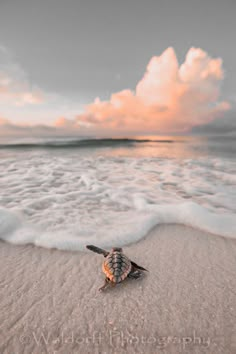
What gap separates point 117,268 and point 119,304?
336mm

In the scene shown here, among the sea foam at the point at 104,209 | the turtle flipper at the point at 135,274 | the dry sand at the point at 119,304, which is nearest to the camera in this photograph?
the dry sand at the point at 119,304

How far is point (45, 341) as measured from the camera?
153 cm

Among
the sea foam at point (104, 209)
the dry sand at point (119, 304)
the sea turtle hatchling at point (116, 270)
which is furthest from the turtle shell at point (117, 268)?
the sea foam at point (104, 209)

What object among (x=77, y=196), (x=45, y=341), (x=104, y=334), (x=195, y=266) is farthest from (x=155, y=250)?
A: (x=77, y=196)

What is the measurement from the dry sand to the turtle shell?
6.6 inches

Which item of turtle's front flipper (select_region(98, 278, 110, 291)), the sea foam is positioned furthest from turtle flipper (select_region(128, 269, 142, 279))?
the sea foam

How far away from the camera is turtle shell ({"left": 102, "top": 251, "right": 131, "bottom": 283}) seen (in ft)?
6.38

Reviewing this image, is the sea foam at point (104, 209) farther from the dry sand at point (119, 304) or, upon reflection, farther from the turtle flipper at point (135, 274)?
the turtle flipper at point (135, 274)

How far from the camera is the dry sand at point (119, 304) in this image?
1513mm

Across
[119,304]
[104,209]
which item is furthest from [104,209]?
[119,304]

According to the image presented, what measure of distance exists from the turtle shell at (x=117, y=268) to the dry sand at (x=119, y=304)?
0.17 metres

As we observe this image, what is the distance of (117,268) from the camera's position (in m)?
1.97

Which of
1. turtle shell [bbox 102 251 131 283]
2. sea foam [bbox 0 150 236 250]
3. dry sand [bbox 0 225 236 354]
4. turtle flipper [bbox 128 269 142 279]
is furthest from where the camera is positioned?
sea foam [bbox 0 150 236 250]

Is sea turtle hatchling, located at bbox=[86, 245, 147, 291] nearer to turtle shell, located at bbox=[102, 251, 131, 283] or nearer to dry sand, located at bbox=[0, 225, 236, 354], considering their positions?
turtle shell, located at bbox=[102, 251, 131, 283]
